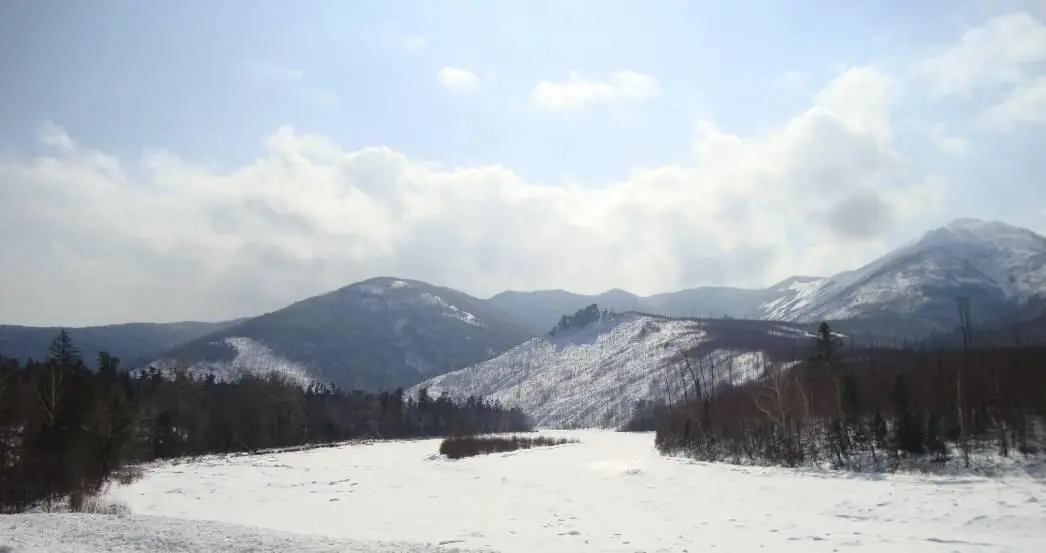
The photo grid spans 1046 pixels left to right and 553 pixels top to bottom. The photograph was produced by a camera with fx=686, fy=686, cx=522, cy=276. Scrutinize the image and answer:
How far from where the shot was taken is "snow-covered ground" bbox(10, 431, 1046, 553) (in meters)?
20.1

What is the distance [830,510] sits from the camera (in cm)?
2747

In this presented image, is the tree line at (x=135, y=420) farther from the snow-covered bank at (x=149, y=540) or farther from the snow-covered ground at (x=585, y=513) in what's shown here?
the snow-covered bank at (x=149, y=540)

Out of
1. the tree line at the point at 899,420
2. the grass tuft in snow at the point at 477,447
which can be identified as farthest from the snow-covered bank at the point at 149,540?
the grass tuft in snow at the point at 477,447

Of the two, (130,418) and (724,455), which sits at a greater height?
(130,418)

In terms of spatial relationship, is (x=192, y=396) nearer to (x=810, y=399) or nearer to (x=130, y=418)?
(x=130, y=418)

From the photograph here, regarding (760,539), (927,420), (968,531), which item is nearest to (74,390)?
(760,539)

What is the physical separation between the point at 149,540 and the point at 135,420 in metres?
46.0

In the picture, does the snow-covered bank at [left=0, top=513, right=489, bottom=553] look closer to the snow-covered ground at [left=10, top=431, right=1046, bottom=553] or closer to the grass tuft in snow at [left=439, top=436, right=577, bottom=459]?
the snow-covered ground at [left=10, top=431, right=1046, bottom=553]

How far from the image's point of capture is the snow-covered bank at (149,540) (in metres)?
17.4

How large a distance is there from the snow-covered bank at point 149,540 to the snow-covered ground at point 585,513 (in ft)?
0.20

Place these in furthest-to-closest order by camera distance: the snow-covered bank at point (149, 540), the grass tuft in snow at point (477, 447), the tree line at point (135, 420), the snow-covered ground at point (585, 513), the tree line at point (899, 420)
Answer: the grass tuft in snow at point (477, 447)
the tree line at point (135, 420)
the tree line at point (899, 420)
the snow-covered ground at point (585, 513)
the snow-covered bank at point (149, 540)

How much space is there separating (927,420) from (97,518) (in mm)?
46633

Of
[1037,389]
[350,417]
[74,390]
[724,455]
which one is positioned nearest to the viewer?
[1037,389]

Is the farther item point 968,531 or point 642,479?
point 642,479
